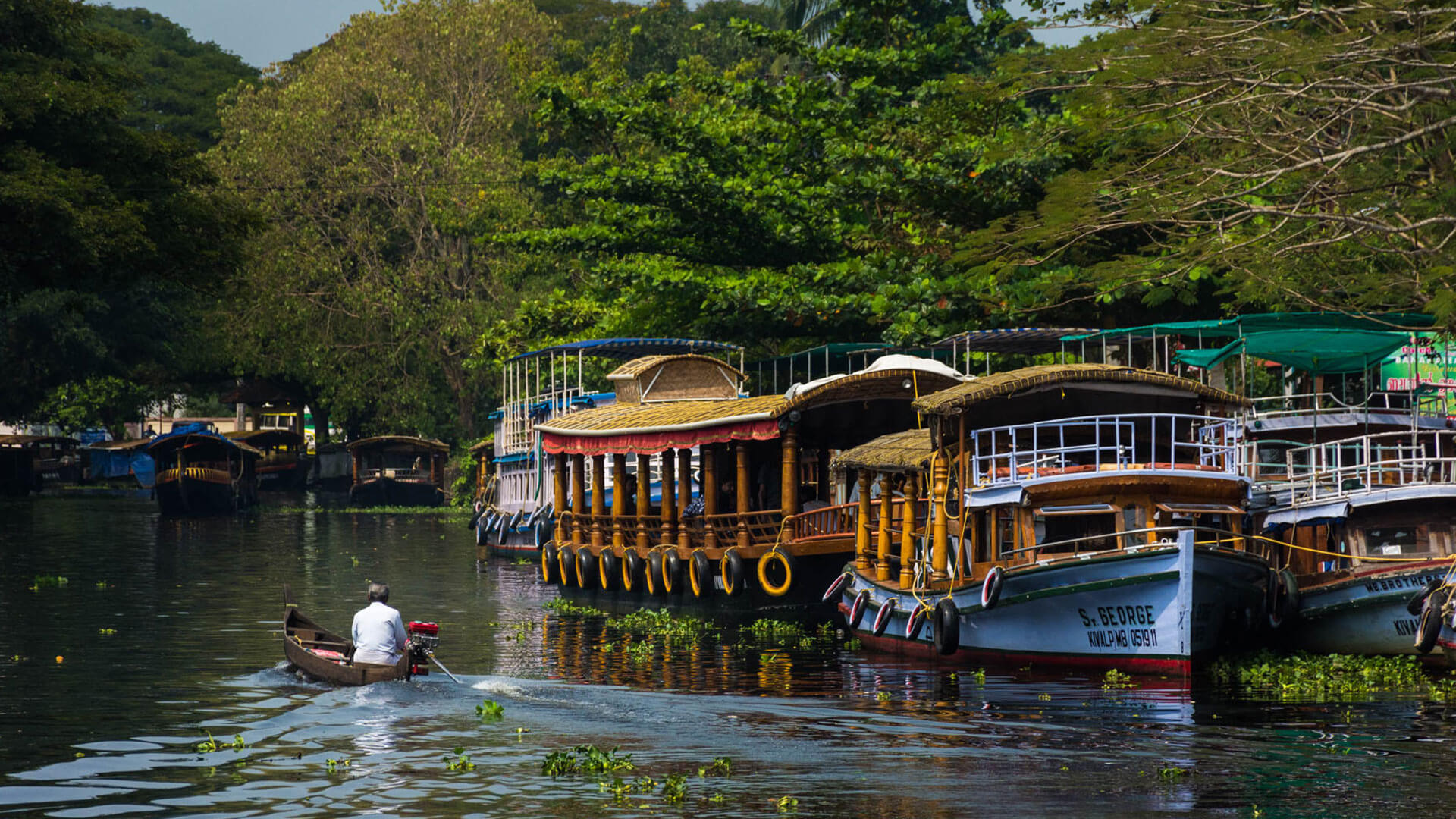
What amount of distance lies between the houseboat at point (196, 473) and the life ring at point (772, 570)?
40.3 m

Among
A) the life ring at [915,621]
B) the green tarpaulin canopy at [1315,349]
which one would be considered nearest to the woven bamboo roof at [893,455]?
the life ring at [915,621]

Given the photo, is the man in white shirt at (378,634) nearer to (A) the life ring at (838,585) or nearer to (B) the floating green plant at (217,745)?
(B) the floating green plant at (217,745)

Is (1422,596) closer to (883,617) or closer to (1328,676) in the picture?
(1328,676)

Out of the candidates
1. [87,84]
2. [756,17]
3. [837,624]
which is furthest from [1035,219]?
[756,17]

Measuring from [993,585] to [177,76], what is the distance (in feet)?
267

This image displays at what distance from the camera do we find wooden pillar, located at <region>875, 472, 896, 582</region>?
2483 centimetres

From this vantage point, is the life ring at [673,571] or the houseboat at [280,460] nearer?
the life ring at [673,571]

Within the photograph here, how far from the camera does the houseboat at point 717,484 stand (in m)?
28.2

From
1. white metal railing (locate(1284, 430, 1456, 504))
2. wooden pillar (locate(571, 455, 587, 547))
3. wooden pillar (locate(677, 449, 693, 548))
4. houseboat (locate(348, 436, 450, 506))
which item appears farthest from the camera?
houseboat (locate(348, 436, 450, 506))

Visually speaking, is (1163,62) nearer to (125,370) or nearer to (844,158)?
(844,158)

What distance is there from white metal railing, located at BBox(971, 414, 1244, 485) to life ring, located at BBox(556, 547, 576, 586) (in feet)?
42.9

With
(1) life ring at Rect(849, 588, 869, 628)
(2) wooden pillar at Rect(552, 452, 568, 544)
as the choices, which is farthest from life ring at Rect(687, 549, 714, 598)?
(2) wooden pillar at Rect(552, 452, 568, 544)

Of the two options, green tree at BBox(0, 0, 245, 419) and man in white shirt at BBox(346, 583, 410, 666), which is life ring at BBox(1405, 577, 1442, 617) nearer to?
man in white shirt at BBox(346, 583, 410, 666)

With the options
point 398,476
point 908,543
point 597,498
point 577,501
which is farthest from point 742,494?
point 398,476
